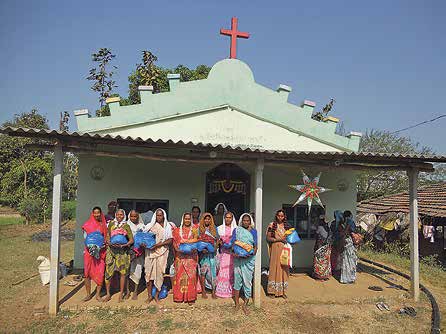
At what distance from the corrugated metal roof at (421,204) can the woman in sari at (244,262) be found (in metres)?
8.50

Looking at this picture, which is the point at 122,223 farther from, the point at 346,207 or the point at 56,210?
the point at 346,207

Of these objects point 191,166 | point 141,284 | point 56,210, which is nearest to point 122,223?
point 56,210

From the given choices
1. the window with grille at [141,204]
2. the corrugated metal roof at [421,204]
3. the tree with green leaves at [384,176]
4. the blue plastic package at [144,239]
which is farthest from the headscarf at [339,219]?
the tree with green leaves at [384,176]

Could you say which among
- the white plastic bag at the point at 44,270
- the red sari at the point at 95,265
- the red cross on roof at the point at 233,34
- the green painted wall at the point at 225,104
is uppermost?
the red cross on roof at the point at 233,34

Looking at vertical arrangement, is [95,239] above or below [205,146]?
below

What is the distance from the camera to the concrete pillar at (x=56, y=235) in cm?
574

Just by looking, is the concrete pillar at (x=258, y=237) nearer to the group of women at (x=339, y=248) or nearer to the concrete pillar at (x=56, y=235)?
the group of women at (x=339, y=248)

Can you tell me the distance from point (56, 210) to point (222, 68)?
17.5ft

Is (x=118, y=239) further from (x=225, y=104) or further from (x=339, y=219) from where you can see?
(x=339, y=219)

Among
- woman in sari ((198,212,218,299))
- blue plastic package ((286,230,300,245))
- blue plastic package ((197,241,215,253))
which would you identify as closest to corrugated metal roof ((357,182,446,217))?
blue plastic package ((286,230,300,245))

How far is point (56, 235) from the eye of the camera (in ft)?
19.2

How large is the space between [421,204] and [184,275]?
11462 mm

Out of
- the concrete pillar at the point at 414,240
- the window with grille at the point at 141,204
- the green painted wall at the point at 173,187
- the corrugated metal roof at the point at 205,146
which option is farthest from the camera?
the window with grille at the point at 141,204

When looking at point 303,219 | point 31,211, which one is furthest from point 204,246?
point 31,211
